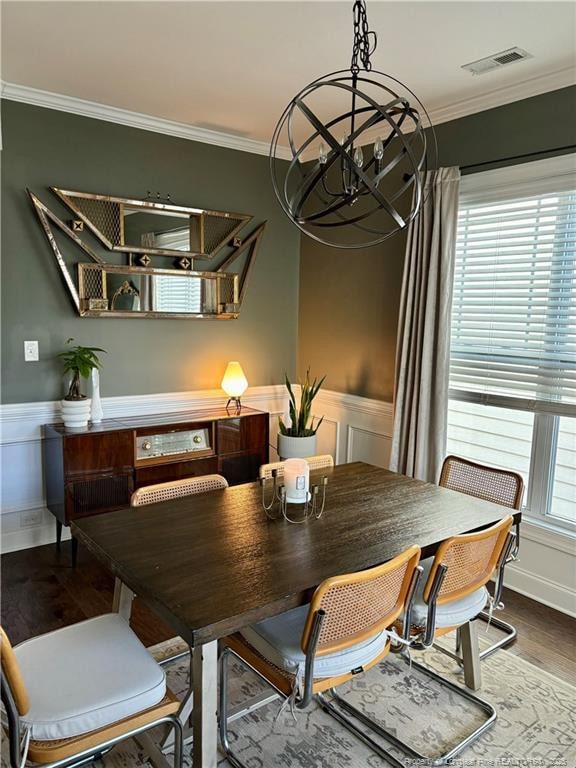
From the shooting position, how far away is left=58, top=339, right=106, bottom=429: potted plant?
318 centimetres

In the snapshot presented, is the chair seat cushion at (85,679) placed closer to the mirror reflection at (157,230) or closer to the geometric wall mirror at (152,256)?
the geometric wall mirror at (152,256)

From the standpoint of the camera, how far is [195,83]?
2.93 m

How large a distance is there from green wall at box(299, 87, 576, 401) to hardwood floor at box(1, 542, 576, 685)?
5.12 feet

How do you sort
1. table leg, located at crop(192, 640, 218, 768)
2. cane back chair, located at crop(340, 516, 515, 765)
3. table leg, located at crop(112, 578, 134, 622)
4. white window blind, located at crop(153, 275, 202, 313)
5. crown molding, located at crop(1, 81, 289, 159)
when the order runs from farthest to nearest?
1. white window blind, located at crop(153, 275, 202, 313)
2. crown molding, located at crop(1, 81, 289, 159)
3. table leg, located at crop(112, 578, 134, 622)
4. cane back chair, located at crop(340, 516, 515, 765)
5. table leg, located at crop(192, 640, 218, 768)

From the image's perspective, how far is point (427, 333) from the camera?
3230 mm

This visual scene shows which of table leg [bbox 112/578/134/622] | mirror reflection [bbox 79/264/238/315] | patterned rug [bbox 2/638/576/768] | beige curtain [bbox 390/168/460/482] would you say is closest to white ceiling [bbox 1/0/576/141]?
beige curtain [bbox 390/168/460/482]

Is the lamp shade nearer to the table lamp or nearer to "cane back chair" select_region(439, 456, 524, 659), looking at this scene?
the table lamp

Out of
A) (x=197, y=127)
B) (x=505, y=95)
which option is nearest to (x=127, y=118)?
(x=197, y=127)

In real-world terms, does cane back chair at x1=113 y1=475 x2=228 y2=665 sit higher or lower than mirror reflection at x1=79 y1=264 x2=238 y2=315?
lower

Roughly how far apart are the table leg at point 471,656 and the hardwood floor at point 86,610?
1.29ft

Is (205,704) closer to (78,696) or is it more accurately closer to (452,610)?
(78,696)

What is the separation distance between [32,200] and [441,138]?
7.76 feet

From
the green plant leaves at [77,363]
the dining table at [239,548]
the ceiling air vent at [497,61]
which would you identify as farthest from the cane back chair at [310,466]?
the ceiling air vent at [497,61]

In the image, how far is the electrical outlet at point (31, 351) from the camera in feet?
10.7
